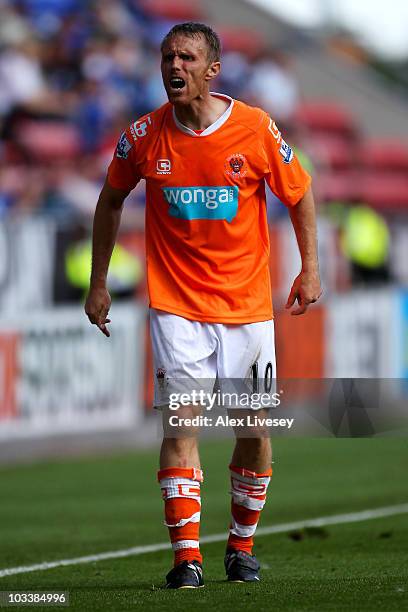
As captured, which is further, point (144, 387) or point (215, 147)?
point (144, 387)

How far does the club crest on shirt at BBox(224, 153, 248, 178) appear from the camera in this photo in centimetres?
546

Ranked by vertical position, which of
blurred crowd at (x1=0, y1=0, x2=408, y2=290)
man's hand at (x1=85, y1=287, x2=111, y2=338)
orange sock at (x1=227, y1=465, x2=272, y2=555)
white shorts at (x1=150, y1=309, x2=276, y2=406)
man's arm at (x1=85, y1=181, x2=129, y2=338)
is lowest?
orange sock at (x1=227, y1=465, x2=272, y2=555)

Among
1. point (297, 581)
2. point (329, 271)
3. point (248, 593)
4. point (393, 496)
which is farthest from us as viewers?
point (329, 271)

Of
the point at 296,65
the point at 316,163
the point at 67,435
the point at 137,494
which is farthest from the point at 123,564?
the point at 296,65

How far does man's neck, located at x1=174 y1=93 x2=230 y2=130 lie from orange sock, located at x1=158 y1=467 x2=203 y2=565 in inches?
51.9

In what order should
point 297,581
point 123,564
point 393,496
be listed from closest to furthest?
1. point 297,581
2. point 123,564
3. point 393,496

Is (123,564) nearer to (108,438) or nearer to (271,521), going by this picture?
(271,521)

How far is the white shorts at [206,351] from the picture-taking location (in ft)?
17.9

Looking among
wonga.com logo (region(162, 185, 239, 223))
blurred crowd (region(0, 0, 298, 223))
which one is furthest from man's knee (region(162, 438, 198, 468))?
blurred crowd (region(0, 0, 298, 223))

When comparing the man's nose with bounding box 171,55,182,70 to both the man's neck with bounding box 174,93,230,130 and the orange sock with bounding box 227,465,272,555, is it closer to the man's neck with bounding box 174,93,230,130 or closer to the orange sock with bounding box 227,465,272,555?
the man's neck with bounding box 174,93,230,130

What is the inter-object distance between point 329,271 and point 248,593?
11.1 metres

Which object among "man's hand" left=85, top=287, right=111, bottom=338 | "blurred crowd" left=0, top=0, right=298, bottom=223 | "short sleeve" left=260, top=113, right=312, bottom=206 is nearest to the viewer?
"short sleeve" left=260, top=113, right=312, bottom=206

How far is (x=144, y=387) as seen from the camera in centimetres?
1320

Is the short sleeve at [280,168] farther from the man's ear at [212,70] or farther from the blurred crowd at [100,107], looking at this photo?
the blurred crowd at [100,107]
